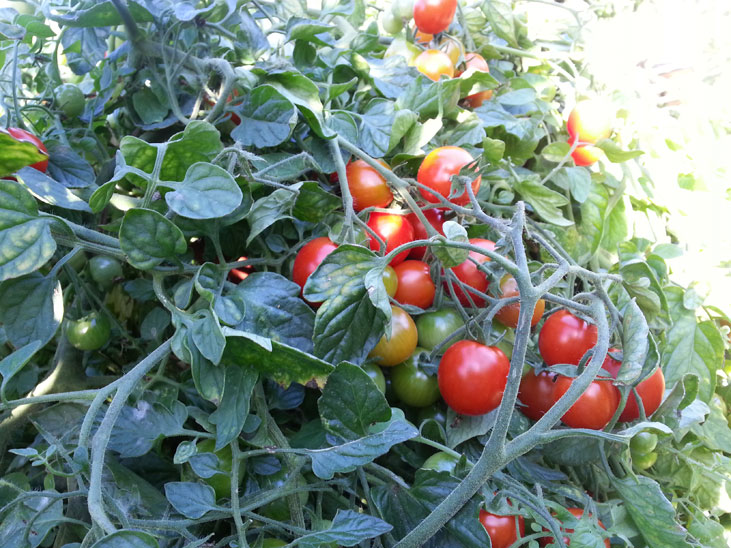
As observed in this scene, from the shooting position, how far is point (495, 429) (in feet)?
1.26

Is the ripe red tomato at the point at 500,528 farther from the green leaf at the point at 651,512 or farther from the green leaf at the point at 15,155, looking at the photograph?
the green leaf at the point at 15,155

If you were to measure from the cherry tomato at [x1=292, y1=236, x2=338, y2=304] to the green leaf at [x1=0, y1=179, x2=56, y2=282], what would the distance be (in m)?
0.22

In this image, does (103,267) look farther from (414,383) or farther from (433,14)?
(433,14)

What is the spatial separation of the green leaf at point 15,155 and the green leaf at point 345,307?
0.93 feet

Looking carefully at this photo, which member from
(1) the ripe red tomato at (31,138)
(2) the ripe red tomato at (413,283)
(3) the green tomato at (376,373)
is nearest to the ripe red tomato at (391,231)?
(2) the ripe red tomato at (413,283)

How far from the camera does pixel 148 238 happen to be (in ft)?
1.49

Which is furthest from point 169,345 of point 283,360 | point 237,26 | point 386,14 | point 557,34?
point 557,34

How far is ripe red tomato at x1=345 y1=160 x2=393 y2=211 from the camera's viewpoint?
585 mm

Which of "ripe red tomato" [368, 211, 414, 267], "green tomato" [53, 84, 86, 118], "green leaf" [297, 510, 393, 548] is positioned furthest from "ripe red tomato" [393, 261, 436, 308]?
"green tomato" [53, 84, 86, 118]

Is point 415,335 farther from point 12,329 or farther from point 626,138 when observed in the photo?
point 626,138

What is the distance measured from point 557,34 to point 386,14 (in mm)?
343

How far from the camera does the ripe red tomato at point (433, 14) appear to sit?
0.76 meters

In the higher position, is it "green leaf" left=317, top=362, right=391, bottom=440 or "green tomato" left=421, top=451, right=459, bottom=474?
"green leaf" left=317, top=362, right=391, bottom=440

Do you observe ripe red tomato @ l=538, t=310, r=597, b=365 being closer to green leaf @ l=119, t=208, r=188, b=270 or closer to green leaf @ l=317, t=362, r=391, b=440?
green leaf @ l=317, t=362, r=391, b=440
